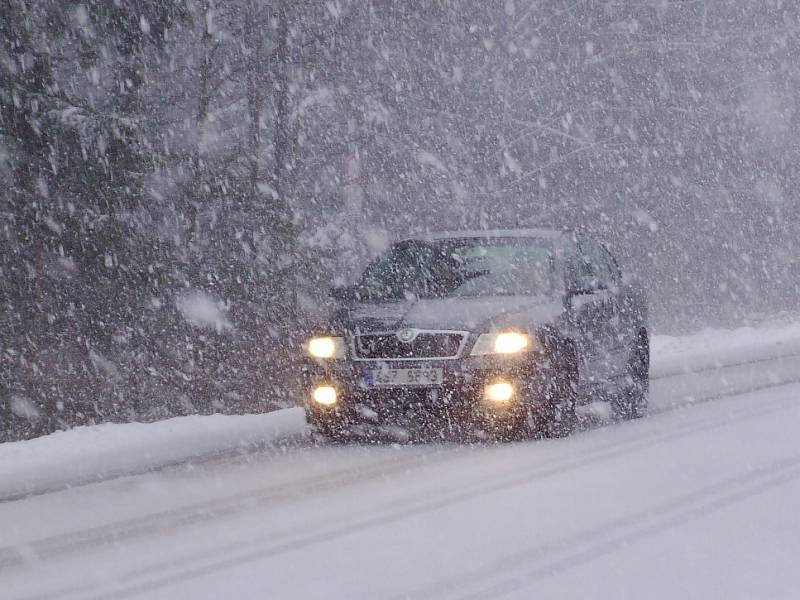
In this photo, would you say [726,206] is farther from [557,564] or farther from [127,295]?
[557,564]

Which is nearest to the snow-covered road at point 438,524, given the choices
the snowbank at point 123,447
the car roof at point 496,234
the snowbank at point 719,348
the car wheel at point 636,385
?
the snowbank at point 123,447

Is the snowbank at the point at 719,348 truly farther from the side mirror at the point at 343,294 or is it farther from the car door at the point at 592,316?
the side mirror at the point at 343,294

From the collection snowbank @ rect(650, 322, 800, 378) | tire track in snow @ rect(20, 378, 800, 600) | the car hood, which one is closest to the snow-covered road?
tire track in snow @ rect(20, 378, 800, 600)

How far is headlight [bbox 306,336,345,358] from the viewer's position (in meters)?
9.40

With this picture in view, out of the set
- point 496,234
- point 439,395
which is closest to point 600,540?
point 439,395

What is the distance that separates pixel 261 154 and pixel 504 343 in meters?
8.40

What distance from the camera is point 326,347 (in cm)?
945

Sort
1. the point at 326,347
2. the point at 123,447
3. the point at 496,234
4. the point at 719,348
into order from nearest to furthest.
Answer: the point at 123,447
the point at 326,347
the point at 496,234
the point at 719,348

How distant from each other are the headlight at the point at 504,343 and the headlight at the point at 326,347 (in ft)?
3.18

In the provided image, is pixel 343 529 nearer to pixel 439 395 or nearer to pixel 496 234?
pixel 439 395

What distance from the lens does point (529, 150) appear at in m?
22.7

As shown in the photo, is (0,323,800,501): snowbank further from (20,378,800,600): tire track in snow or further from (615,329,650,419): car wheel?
(20,378,800,600): tire track in snow

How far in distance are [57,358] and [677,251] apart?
15907 millimetres

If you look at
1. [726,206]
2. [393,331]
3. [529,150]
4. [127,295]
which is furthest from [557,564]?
[726,206]
